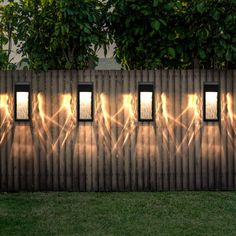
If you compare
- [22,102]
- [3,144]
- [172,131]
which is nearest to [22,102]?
Result: [22,102]

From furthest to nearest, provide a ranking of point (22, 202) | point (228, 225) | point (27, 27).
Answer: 1. point (27, 27)
2. point (22, 202)
3. point (228, 225)

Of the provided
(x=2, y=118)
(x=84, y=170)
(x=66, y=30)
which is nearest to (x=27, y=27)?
(x=66, y=30)

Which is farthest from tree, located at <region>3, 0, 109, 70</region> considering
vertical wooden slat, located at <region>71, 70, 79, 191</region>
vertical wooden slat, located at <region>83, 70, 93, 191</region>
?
vertical wooden slat, located at <region>83, 70, 93, 191</region>

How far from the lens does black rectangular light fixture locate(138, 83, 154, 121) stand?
11781 millimetres

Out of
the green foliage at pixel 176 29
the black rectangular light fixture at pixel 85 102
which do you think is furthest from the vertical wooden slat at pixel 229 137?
the black rectangular light fixture at pixel 85 102

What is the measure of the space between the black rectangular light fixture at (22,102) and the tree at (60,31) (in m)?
0.53

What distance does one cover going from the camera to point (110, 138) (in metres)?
11.8

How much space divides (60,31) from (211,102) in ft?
11.6

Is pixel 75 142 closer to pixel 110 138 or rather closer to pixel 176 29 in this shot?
pixel 110 138

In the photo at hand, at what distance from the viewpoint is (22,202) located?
Result: 10.5 metres

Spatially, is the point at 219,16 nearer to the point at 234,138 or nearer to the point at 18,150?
the point at 234,138

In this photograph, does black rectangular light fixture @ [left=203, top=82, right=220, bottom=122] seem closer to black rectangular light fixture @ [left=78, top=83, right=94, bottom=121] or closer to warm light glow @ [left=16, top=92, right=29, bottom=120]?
black rectangular light fixture @ [left=78, top=83, right=94, bottom=121]

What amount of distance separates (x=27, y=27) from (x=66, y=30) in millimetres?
1226

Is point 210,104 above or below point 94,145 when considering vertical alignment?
above
